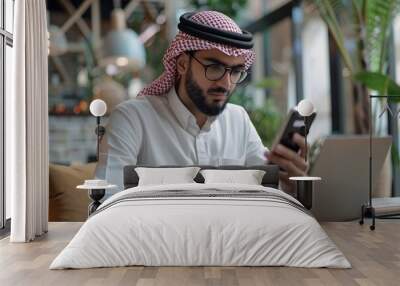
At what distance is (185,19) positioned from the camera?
532 cm

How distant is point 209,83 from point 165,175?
86 centimetres

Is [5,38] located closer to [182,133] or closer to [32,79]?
[32,79]

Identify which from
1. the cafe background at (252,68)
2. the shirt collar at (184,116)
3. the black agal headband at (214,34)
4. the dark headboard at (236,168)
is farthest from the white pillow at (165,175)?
the black agal headband at (214,34)

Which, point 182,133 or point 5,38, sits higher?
point 5,38

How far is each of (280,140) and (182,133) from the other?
83cm

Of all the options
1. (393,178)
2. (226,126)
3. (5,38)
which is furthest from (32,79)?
(393,178)

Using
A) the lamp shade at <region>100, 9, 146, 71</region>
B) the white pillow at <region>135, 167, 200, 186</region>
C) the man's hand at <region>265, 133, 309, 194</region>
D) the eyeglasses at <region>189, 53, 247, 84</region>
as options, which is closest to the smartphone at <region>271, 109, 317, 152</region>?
the man's hand at <region>265, 133, 309, 194</region>

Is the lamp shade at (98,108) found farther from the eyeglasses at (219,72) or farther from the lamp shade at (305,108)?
the lamp shade at (305,108)

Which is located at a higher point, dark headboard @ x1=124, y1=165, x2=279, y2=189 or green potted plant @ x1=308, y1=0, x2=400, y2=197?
green potted plant @ x1=308, y1=0, x2=400, y2=197

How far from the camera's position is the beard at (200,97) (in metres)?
5.23

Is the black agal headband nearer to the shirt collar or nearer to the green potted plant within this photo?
the shirt collar

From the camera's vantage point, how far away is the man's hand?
5.23 metres

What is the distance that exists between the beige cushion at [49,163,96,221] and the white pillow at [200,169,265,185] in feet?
3.35

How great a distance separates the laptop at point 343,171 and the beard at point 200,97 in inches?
36.3
